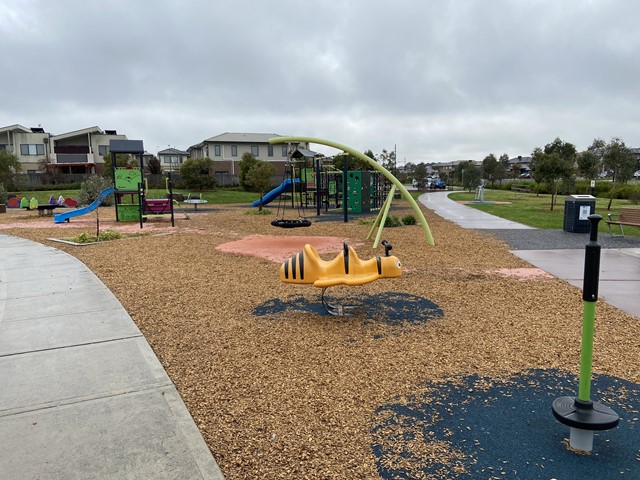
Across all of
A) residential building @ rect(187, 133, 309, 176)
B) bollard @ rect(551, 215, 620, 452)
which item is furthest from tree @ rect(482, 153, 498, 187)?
bollard @ rect(551, 215, 620, 452)

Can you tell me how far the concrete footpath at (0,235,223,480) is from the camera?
284 centimetres

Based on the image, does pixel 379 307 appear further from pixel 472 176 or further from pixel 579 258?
pixel 472 176

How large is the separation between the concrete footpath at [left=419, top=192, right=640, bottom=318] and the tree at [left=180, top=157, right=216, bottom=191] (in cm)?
3266

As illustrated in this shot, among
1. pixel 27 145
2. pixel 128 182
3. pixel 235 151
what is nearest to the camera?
pixel 128 182

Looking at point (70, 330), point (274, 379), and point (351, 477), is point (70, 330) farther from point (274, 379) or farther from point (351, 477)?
point (351, 477)

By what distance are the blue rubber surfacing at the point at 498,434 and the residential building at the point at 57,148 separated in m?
60.0

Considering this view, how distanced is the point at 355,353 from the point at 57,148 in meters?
62.9

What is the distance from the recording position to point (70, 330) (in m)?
5.27

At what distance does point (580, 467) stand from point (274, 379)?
2349 millimetres

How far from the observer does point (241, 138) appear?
205 feet

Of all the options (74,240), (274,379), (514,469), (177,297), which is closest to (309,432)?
(274,379)

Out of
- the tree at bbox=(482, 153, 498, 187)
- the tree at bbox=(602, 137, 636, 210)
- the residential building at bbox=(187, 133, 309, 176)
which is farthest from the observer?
the tree at bbox=(482, 153, 498, 187)

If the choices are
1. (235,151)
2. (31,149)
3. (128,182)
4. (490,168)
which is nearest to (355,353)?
(128,182)

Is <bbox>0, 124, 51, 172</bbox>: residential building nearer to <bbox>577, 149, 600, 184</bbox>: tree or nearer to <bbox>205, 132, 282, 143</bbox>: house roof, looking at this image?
<bbox>205, 132, 282, 143</bbox>: house roof
